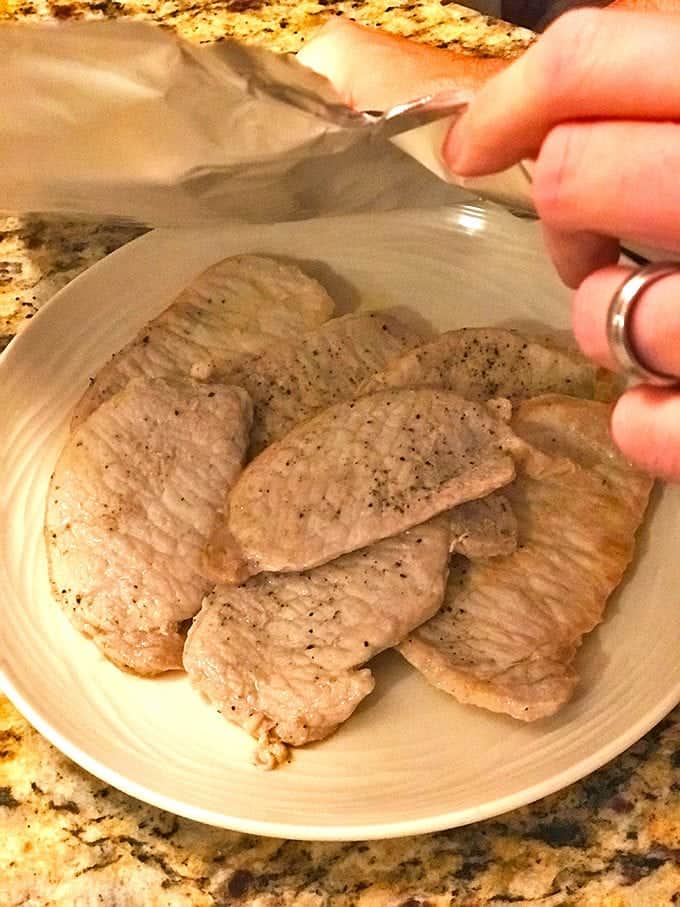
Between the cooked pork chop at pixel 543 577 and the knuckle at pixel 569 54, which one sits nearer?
the knuckle at pixel 569 54

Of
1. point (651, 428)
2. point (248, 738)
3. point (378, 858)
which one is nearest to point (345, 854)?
point (378, 858)

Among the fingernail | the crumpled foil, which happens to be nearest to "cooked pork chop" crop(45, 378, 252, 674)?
the crumpled foil

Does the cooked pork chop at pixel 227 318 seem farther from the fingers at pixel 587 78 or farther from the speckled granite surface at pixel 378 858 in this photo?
the fingers at pixel 587 78

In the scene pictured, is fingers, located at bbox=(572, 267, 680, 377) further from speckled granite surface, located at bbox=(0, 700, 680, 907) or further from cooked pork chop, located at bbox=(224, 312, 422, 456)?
cooked pork chop, located at bbox=(224, 312, 422, 456)

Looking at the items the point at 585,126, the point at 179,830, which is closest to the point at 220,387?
the point at 179,830

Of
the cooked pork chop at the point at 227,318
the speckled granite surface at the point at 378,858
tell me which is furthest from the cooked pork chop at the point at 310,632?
the cooked pork chop at the point at 227,318

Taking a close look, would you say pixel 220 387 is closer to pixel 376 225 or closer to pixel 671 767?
pixel 376 225

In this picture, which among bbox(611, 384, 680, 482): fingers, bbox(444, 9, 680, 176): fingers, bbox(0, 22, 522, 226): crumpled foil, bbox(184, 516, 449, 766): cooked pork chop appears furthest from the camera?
bbox(184, 516, 449, 766): cooked pork chop
